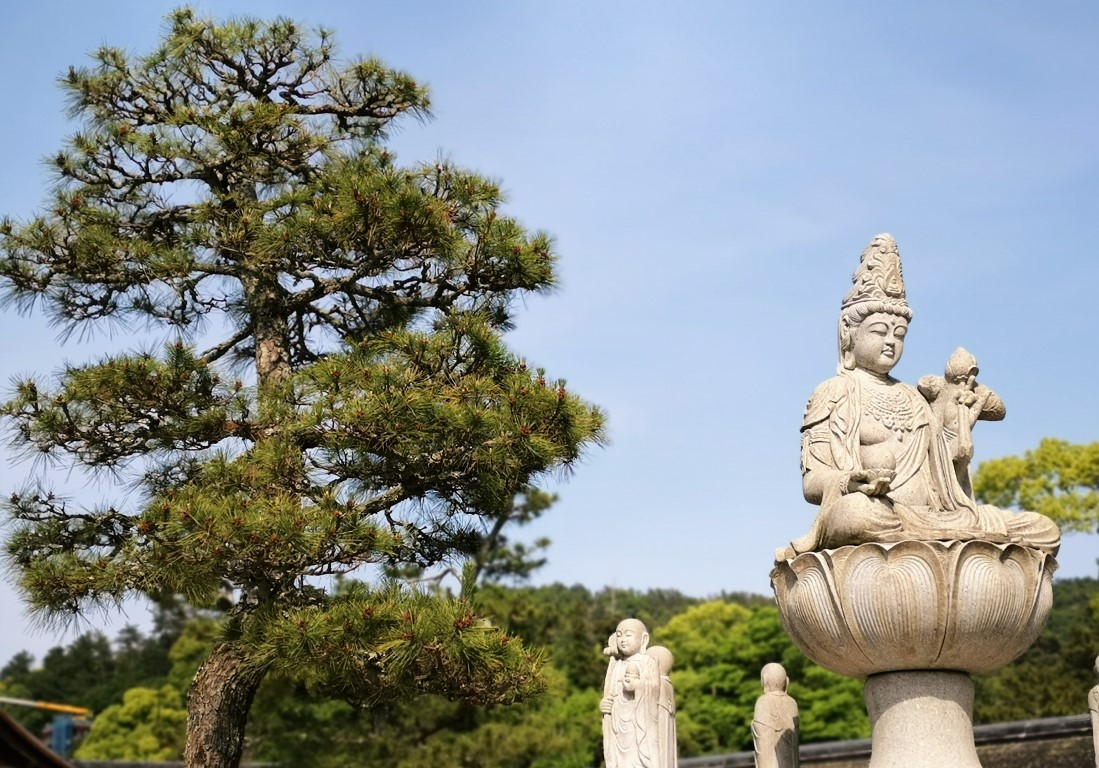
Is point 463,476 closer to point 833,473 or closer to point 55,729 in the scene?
point 833,473

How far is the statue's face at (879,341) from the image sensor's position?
638cm

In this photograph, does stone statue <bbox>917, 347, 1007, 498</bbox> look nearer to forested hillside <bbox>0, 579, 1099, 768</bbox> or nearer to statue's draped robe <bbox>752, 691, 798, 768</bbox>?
statue's draped robe <bbox>752, 691, 798, 768</bbox>

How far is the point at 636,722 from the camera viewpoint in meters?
6.79

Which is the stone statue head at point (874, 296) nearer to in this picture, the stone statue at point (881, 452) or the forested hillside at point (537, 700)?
the stone statue at point (881, 452)

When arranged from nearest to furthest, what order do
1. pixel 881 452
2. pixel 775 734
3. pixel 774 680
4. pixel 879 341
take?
pixel 881 452 → pixel 879 341 → pixel 775 734 → pixel 774 680

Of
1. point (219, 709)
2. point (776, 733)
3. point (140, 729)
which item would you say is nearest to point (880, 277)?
point (776, 733)

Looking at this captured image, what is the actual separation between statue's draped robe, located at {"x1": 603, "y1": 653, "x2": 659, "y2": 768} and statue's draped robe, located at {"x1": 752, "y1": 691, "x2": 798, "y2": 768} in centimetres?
47

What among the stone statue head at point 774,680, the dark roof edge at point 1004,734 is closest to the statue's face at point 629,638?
the stone statue head at point 774,680

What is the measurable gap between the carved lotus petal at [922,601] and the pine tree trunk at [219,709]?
461cm

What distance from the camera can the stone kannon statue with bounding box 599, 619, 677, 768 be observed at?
22.1 ft

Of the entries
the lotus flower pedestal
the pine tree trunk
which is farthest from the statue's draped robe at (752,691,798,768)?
the pine tree trunk

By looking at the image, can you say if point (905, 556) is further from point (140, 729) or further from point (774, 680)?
point (140, 729)

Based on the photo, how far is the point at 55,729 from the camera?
34531 mm

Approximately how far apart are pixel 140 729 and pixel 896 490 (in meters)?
27.4
